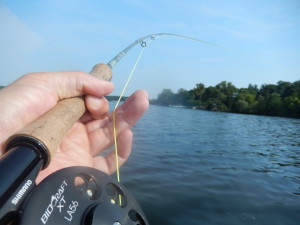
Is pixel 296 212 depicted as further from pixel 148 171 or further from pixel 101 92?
pixel 101 92

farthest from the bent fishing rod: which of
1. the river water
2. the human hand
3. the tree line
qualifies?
the tree line

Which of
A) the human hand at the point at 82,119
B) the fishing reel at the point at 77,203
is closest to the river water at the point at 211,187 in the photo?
the human hand at the point at 82,119

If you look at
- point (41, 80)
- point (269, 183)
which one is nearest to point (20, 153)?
point (41, 80)

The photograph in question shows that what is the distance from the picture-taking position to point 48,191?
3.51 ft

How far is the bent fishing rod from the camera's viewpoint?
0.97m

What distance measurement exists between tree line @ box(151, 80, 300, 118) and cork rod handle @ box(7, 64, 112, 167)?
52298 mm

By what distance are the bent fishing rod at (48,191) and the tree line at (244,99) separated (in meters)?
53.3

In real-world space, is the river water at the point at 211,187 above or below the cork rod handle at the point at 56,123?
below

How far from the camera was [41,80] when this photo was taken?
6.56 feet

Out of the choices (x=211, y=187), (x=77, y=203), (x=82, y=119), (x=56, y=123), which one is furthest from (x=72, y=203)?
(x=211, y=187)

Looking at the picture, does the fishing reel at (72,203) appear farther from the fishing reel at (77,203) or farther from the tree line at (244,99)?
the tree line at (244,99)

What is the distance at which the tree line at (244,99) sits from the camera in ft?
189

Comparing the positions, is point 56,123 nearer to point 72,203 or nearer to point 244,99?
point 72,203

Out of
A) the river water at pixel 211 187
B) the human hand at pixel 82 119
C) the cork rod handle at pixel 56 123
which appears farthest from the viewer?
the river water at pixel 211 187
